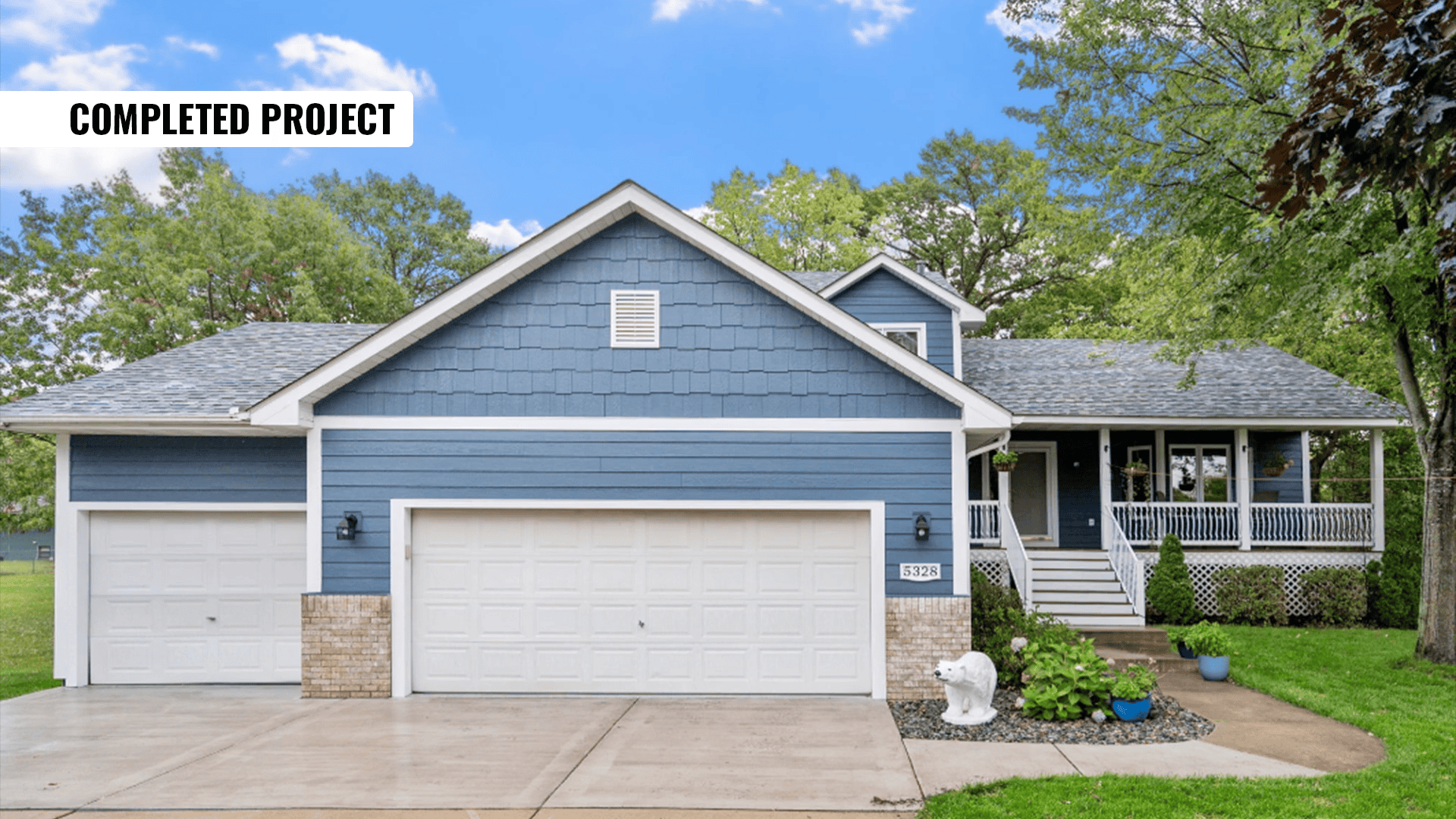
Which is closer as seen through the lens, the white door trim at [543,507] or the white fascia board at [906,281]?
the white door trim at [543,507]

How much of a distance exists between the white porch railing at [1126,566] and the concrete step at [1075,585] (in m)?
0.14

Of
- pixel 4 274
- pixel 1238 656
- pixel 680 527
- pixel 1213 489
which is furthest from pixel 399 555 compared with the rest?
pixel 4 274

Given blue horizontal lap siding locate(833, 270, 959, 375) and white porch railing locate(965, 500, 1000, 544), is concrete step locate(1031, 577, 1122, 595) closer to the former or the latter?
white porch railing locate(965, 500, 1000, 544)

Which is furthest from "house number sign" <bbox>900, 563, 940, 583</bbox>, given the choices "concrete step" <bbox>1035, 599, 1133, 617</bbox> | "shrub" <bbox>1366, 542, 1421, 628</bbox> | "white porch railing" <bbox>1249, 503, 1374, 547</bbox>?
"shrub" <bbox>1366, 542, 1421, 628</bbox>

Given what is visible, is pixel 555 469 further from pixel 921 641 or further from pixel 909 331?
pixel 909 331

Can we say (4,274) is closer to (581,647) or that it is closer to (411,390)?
(411,390)

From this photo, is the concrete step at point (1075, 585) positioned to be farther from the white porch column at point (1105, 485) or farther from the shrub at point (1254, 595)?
the shrub at point (1254, 595)

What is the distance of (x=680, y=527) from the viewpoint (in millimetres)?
9156

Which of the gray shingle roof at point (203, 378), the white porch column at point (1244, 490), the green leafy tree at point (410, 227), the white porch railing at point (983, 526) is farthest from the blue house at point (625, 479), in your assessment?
the green leafy tree at point (410, 227)

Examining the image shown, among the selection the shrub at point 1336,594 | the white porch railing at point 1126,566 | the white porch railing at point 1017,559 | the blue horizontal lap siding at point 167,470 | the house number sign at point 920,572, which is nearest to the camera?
the house number sign at point 920,572

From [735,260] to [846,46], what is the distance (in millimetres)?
22452

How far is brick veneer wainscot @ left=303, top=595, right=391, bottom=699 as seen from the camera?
29.2ft

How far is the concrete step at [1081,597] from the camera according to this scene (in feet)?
41.2

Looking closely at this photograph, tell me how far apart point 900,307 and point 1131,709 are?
8.31m
